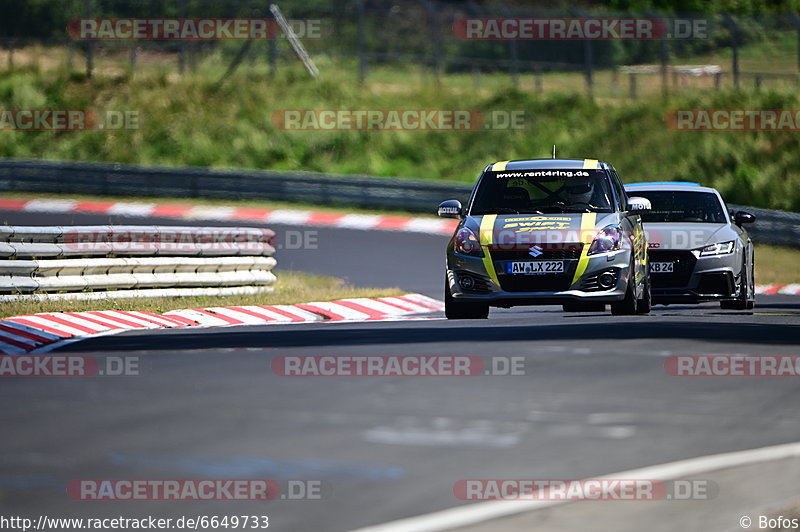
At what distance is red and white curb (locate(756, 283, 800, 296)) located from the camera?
76.5 feet

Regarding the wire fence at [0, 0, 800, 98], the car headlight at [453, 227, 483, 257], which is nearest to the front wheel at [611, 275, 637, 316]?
the car headlight at [453, 227, 483, 257]

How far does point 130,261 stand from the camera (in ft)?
54.2

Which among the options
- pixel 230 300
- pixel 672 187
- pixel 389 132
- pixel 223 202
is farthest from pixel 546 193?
pixel 389 132

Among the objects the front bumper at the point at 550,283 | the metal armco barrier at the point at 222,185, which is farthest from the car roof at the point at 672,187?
the metal armco barrier at the point at 222,185

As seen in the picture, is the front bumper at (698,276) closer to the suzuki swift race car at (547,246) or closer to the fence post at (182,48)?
the suzuki swift race car at (547,246)

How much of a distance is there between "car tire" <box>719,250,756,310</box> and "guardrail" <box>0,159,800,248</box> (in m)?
14.3

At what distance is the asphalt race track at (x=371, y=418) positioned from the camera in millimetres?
6773

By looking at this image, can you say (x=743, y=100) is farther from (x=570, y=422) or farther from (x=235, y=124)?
(x=570, y=422)

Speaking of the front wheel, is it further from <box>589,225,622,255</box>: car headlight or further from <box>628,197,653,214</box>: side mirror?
<box>628,197,653,214</box>: side mirror

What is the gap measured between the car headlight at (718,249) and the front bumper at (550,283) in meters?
2.65

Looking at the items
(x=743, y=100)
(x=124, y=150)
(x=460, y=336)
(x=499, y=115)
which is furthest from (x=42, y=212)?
(x=460, y=336)

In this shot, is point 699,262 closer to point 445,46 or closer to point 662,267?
point 662,267

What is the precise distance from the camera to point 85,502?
6.41 meters

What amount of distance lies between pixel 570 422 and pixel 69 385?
3.44 meters
